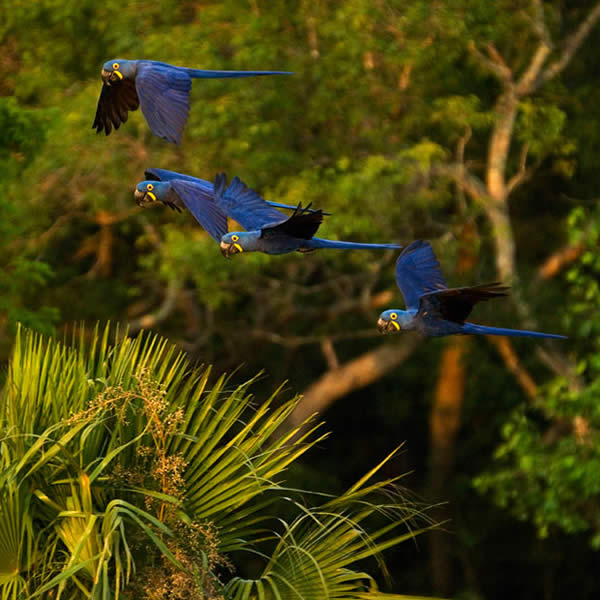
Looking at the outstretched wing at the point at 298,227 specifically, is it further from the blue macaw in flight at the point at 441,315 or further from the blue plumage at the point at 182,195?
the blue macaw in flight at the point at 441,315

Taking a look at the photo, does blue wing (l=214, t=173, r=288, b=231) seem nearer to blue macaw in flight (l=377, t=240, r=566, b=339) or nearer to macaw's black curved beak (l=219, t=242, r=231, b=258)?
macaw's black curved beak (l=219, t=242, r=231, b=258)

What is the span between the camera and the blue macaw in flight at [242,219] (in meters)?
5.28

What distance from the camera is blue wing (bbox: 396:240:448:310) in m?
5.74

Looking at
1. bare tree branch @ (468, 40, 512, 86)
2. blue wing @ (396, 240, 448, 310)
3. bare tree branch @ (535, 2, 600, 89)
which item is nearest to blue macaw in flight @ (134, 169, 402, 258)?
blue wing @ (396, 240, 448, 310)

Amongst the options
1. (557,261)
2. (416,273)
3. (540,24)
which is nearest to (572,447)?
(557,261)

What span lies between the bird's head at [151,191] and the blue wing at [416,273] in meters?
0.97

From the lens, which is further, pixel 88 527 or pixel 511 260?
pixel 511 260

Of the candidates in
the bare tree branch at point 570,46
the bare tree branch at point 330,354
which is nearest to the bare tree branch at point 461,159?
the bare tree branch at point 570,46

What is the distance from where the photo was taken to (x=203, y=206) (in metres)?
5.53

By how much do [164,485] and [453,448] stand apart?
12.7 metres

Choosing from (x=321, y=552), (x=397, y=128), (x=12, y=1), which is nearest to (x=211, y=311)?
(x=397, y=128)

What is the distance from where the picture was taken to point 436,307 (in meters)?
5.30

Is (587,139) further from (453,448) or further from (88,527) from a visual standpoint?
(88,527)

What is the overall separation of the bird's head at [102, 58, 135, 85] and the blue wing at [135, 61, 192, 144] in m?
0.13
